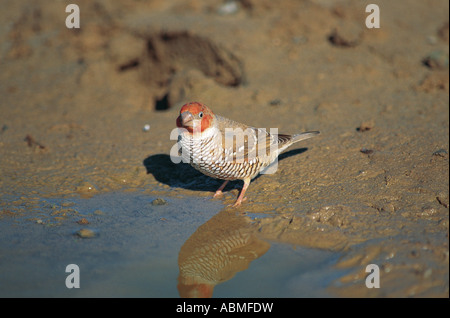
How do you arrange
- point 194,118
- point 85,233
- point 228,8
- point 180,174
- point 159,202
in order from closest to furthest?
point 85,233 → point 194,118 → point 159,202 → point 180,174 → point 228,8

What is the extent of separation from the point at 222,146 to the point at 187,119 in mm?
531

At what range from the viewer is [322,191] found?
509 cm

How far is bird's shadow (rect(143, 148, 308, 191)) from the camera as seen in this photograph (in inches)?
225

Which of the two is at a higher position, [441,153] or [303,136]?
[303,136]

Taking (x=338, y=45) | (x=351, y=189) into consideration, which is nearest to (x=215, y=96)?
(x=338, y=45)

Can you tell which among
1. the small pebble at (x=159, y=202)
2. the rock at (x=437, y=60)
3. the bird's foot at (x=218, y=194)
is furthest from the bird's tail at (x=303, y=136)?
the rock at (x=437, y=60)

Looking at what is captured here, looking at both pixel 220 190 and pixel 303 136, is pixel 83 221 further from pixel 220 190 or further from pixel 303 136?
pixel 303 136

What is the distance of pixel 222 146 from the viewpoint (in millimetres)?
4875

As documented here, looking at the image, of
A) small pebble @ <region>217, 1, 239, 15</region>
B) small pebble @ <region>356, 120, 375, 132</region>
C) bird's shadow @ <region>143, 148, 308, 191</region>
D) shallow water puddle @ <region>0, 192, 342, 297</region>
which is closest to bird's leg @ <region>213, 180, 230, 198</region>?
bird's shadow @ <region>143, 148, 308, 191</region>

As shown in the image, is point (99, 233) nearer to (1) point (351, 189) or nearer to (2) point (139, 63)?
(1) point (351, 189)

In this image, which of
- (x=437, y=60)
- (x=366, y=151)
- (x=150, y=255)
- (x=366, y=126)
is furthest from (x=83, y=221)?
(x=437, y=60)

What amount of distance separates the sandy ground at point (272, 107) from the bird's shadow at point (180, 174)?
0.9 inches

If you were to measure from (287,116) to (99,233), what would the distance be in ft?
11.6

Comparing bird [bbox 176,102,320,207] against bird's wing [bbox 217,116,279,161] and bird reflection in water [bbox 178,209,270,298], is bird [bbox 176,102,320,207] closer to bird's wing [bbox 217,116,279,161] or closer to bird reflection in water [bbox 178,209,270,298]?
bird's wing [bbox 217,116,279,161]
